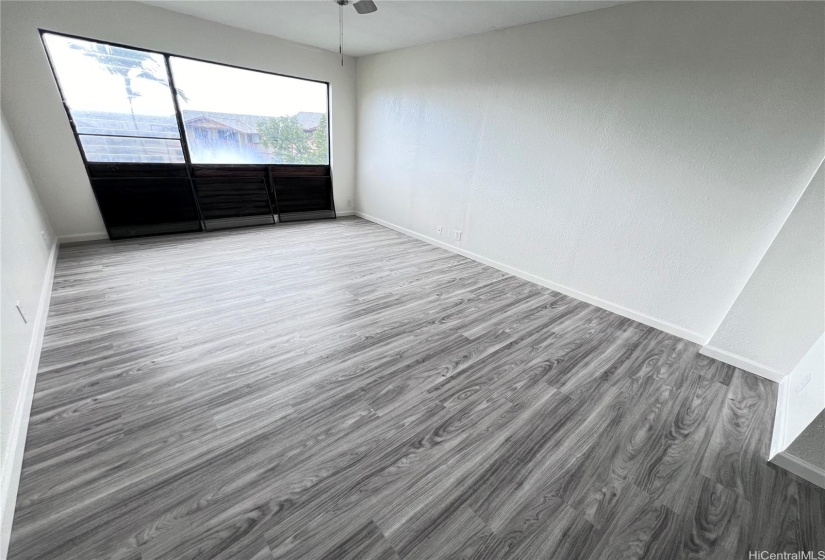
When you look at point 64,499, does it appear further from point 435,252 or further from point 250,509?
point 435,252

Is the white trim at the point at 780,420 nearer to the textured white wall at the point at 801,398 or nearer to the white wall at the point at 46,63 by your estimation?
the textured white wall at the point at 801,398

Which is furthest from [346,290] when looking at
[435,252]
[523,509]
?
[523,509]

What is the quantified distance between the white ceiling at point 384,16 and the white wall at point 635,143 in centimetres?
21

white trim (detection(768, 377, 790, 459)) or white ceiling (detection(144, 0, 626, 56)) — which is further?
white ceiling (detection(144, 0, 626, 56))

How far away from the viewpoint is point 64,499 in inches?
45.6

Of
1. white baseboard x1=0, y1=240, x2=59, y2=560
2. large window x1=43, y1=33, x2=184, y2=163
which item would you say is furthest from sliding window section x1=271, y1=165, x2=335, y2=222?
white baseboard x1=0, y1=240, x2=59, y2=560

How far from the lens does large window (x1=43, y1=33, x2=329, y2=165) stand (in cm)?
314

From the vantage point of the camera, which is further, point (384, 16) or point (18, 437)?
point (384, 16)

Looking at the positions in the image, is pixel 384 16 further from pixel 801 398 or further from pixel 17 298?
pixel 801 398

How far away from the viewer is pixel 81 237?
3432 millimetres

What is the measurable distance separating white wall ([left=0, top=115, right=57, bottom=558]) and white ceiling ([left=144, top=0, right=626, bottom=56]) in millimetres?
2223

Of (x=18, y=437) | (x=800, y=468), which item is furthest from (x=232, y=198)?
(x=800, y=468)

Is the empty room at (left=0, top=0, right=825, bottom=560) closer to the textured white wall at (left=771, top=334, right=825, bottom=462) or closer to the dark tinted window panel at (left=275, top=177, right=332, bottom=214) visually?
the textured white wall at (left=771, top=334, right=825, bottom=462)

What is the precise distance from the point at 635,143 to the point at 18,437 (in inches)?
161
